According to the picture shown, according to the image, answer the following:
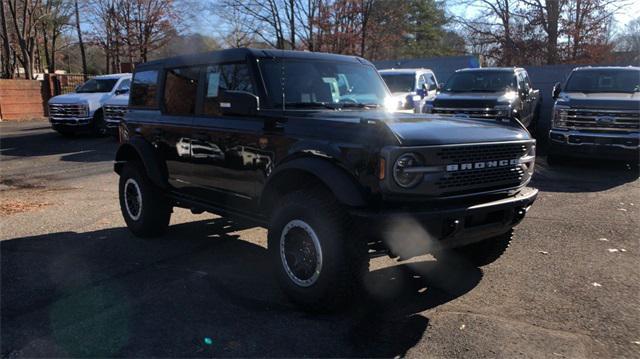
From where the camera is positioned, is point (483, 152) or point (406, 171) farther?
point (483, 152)

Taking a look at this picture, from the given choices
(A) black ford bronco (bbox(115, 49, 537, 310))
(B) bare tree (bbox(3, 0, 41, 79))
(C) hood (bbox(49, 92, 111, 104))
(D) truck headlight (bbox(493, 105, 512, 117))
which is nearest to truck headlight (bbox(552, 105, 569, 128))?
(D) truck headlight (bbox(493, 105, 512, 117))

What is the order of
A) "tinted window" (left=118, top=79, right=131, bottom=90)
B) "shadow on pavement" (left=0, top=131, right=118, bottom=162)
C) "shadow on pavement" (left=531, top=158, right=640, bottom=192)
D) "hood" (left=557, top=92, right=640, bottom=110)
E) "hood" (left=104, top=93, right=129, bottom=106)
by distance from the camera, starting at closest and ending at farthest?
"shadow on pavement" (left=531, top=158, right=640, bottom=192), "hood" (left=557, top=92, right=640, bottom=110), "shadow on pavement" (left=0, top=131, right=118, bottom=162), "hood" (left=104, top=93, right=129, bottom=106), "tinted window" (left=118, top=79, right=131, bottom=90)

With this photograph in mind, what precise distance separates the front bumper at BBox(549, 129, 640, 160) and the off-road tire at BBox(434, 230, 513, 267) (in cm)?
652

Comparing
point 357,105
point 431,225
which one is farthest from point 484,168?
point 357,105

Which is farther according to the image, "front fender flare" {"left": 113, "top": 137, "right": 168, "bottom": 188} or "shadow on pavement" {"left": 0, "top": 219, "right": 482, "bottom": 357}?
"front fender flare" {"left": 113, "top": 137, "right": 168, "bottom": 188}

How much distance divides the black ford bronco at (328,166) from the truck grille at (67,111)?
13170mm

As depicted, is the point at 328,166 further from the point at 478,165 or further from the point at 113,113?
the point at 113,113

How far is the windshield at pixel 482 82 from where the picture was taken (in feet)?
42.7

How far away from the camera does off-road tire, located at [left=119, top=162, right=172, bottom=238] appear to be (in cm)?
605

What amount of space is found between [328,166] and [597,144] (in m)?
8.39

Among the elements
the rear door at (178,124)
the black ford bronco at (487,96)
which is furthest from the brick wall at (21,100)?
the rear door at (178,124)

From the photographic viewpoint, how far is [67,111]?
57.9 ft

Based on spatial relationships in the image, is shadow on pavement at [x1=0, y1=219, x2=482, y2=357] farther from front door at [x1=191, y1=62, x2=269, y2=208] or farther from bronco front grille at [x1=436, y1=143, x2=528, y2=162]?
bronco front grille at [x1=436, y1=143, x2=528, y2=162]

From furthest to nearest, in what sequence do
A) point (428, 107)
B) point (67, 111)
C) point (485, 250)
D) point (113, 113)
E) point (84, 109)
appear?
point (67, 111), point (84, 109), point (113, 113), point (428, 107), point (485, 250)
